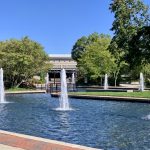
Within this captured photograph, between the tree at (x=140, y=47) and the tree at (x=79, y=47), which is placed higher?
the tree at (x=79, y=47)

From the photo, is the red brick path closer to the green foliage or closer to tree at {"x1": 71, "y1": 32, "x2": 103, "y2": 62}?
the green foliage

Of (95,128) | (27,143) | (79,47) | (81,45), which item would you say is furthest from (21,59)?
(79,47)

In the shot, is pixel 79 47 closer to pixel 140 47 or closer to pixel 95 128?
pixel 140 47

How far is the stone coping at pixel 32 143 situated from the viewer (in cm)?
1033

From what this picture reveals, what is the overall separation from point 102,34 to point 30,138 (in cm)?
7932

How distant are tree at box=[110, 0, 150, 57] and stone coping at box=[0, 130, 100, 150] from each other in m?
17.2

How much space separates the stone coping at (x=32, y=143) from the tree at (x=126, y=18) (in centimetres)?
1724

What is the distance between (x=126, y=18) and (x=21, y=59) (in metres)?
30.0

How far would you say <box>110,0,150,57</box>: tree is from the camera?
2838 cm

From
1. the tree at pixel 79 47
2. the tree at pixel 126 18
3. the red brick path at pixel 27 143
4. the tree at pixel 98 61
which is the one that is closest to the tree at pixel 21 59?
the tree at pixel 98 61

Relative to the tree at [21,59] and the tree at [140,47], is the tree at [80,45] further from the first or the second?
the tree at [140,47]

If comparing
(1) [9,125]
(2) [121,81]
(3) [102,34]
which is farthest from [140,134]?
(3) [102,34]

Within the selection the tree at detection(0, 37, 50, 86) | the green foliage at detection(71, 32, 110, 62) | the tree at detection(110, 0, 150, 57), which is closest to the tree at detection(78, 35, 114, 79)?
the tree at detection(0, 37, 50, 86)

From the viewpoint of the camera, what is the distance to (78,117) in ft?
76.7
